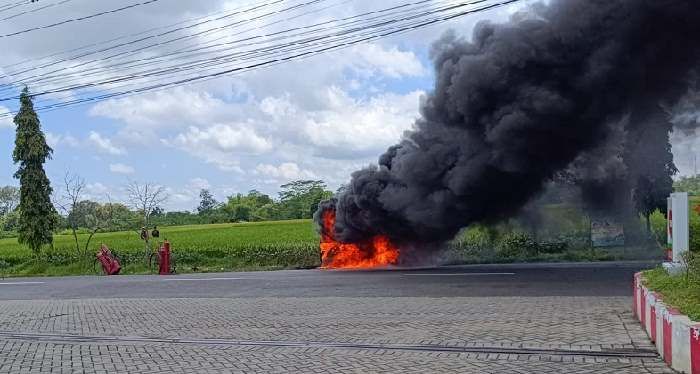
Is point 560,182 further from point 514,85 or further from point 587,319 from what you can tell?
point 587,319

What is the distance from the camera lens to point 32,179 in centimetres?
3275

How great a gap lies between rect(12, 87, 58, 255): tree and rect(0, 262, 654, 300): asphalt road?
12.6 m

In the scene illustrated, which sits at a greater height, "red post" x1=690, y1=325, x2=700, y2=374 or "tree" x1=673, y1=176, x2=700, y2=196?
"tree" x1=673, y1=176, x2=700, y2=196

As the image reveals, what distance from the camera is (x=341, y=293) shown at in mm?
14211

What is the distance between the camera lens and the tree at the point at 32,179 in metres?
32.4

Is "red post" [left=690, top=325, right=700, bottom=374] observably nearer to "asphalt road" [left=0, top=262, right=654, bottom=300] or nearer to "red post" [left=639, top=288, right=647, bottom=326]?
"red post" [left=639, top=288, right=647, bottom=326]

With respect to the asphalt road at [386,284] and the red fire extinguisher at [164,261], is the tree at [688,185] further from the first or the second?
the red fire extinguisher at [164,261]

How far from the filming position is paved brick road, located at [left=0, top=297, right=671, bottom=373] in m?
7.18

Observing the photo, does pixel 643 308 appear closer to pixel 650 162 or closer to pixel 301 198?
pixel 650 162

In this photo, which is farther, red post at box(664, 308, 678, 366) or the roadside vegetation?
the roadside vegetation

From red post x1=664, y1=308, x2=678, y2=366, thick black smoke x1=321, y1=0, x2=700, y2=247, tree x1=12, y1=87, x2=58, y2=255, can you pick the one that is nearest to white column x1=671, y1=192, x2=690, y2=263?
red post x1=664, y1=308, x2=678, y2=366

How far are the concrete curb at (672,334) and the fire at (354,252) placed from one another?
13.0 metres

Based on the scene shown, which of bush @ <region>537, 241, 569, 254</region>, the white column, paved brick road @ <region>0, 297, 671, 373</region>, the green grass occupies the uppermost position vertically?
the white column

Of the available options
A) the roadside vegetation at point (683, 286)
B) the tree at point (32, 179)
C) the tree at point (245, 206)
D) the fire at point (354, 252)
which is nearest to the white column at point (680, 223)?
the roadside vegetation at point (683, 286)
